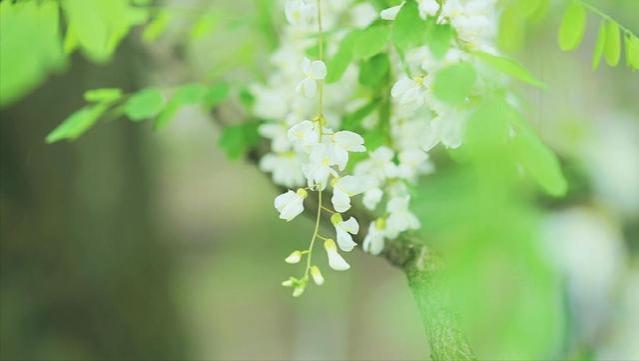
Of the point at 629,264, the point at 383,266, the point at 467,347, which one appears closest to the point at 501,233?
the point at 467,347

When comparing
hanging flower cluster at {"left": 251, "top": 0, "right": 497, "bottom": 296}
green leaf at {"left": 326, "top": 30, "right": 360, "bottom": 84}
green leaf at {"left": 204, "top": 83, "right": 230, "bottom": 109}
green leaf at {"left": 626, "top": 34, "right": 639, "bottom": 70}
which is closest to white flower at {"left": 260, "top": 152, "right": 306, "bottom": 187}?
hanging flower cluster at {"left": 251, "top": 0, "right": 497, "bottom": 296}

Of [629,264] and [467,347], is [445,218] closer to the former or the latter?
Result: [467,347]

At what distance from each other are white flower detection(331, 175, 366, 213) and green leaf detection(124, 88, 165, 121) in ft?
1.47

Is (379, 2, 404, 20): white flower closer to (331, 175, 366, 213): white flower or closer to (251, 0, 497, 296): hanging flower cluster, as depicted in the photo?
(251, 0, 497, 296): hanging flower cluster

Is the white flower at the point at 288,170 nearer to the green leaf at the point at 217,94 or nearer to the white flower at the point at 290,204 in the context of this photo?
the green leaf at the point at 217,94

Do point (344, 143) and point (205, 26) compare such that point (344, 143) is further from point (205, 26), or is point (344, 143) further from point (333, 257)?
point (205, 26)

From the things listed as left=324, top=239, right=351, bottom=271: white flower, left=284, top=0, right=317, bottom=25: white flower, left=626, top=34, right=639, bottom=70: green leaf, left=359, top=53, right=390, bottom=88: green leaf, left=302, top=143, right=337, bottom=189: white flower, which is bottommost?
left=324, top=239, right=351, bottom=271: white flower

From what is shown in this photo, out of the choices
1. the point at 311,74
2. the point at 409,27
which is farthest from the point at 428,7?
the point at 311,74

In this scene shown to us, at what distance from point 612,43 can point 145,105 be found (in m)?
0.66

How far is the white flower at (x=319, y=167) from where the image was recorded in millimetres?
768

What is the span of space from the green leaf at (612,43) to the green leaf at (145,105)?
635 mm

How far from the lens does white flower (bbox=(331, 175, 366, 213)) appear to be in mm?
797

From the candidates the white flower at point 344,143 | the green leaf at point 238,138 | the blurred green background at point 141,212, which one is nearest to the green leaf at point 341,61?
the white flower at point 344,143

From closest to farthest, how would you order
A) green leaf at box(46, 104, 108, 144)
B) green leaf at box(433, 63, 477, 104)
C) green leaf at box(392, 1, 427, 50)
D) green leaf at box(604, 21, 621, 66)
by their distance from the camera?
green leaf at box(433, 63, 477, 104)
green leaf at box(392, 1, 427, 50)
green leaf at box(604, 21, 621, 66)
green leaf at box(46, 104, 108, 144)
